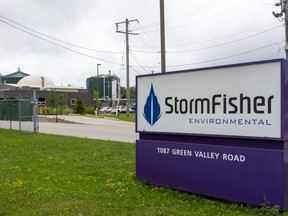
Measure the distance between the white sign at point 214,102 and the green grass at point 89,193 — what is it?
108 cm

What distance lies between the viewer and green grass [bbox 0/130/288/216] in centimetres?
592

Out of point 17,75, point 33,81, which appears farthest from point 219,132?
point 17,75

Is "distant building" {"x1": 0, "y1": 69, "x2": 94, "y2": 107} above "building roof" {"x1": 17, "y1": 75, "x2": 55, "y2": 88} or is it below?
below

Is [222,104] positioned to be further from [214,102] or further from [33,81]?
[33,81]

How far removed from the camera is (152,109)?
774cm

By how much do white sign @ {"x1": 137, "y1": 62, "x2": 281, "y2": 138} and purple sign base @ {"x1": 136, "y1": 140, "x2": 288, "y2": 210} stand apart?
0.89ft

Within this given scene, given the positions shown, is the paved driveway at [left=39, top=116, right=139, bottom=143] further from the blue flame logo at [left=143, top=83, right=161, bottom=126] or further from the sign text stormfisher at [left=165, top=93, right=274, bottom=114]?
the sign text stormfisher at [left=165, top=93, right=274, bottom=114]

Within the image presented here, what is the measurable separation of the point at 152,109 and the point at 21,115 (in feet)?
56.6

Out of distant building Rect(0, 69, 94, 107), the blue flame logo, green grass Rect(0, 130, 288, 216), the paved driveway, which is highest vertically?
distant building Rect(0, 69, 94, 107)

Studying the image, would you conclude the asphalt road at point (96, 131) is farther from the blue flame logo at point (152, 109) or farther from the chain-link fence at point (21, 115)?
the blue flame logo at point (152, 109)

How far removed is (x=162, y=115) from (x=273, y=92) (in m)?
2.32

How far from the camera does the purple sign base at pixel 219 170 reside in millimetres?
5648

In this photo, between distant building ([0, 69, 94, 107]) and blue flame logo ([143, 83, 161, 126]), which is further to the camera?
distant building ([0, 69, 94, 107])

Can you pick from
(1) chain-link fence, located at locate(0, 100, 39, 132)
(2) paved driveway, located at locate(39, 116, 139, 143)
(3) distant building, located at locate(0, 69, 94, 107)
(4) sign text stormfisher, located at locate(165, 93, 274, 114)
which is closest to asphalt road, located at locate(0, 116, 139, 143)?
(2) paved driveway, located at locate(39, 116, 139, 143)
